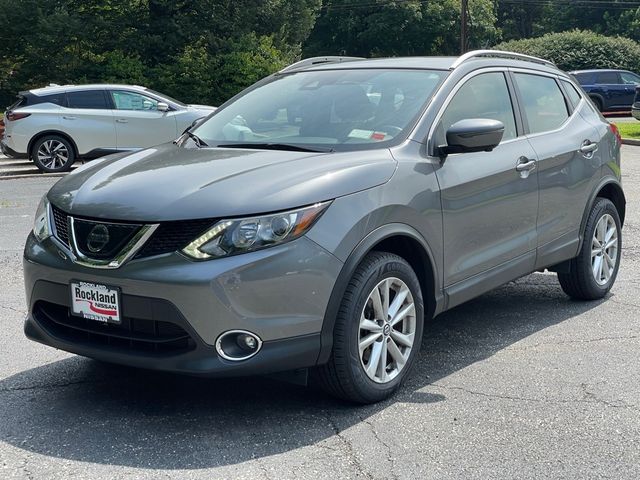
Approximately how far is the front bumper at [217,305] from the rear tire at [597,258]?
282cm

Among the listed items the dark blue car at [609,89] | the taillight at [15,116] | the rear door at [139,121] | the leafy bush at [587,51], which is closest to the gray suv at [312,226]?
the rear door at [139,121]

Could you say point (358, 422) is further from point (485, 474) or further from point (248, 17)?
point (248, 17)

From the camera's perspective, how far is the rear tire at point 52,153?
15.7 m

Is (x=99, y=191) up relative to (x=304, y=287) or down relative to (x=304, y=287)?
up

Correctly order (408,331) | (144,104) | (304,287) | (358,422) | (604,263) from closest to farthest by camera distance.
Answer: (304,287) → (358,422) → (408,331) → (604,263) → (144,104)

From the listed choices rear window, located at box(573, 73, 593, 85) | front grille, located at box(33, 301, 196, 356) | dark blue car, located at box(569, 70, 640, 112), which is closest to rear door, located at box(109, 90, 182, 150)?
front grille, located at box(33, 301, 196, 356)

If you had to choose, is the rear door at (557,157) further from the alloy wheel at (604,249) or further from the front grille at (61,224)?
the front grille at (61,224)

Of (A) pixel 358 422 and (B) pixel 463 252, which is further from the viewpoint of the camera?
(B) pixel 463 252

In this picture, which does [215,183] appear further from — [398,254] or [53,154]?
[53,154]

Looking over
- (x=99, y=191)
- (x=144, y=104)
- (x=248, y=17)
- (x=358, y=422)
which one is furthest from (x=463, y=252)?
(x=248, y=17)

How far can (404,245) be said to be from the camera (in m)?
4.48

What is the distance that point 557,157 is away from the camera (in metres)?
5.64

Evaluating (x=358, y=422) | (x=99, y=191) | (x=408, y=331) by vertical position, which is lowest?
(x=358, y=422)

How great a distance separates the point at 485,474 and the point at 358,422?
2.41 feet
